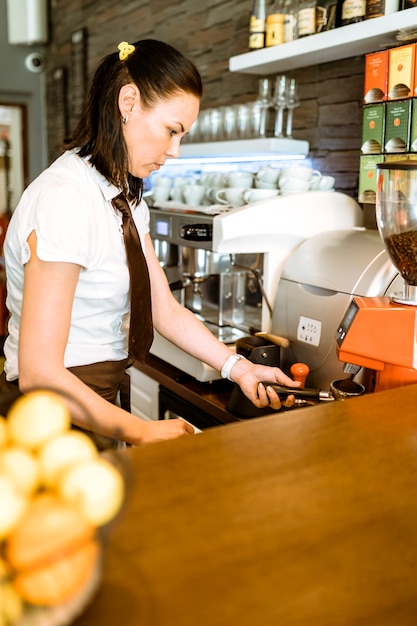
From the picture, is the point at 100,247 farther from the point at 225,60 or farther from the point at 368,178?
the point at 225,60

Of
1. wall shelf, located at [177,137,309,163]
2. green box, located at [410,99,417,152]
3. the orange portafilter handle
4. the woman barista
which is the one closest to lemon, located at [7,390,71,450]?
the woman barista

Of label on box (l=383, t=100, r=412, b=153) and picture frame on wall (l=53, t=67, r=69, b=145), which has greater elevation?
picture frame on wall (l=53, t=67, r=69, b=145)

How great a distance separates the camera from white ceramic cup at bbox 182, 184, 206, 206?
260 centimetres

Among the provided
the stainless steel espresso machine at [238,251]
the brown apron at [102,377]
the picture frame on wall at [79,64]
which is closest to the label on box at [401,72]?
the stainless steel espresso machine at [238,251]

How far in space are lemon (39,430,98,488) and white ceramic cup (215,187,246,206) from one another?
182 cm

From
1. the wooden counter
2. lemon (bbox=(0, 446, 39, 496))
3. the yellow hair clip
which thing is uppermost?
the yellow hair clip

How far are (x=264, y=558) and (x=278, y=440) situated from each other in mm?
300

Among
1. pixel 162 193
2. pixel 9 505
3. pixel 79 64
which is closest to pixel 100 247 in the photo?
pixel 9 505

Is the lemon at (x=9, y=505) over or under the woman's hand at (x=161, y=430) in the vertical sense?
over

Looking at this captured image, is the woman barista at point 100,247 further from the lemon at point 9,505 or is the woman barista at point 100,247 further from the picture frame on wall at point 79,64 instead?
the picture frame on wall at point 79,64

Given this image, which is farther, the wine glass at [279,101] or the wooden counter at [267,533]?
the wine glass at [279,101]

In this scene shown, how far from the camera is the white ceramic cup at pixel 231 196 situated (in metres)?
2.32

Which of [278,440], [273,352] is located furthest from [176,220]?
[278,440]

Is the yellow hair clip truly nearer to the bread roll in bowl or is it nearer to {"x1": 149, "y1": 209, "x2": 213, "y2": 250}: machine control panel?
{"x1": 149, "y1": 209, "x2": 213, "y2": 250}: machine control panel
